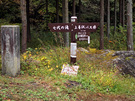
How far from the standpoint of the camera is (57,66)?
741cm

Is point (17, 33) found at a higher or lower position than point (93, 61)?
→ higher

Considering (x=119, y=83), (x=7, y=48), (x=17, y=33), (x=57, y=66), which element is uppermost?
(x=17, y=33)

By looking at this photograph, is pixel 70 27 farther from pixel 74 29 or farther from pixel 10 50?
pixel 10 50

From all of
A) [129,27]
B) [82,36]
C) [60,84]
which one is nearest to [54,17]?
[129,27]

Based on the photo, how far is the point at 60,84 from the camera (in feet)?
19.8

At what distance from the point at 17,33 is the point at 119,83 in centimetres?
380

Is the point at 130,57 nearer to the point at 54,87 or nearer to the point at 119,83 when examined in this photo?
the point at 119,83

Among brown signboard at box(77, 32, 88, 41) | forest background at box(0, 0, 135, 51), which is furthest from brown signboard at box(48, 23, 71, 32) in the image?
forest background at box(0, 0, 135, 51)

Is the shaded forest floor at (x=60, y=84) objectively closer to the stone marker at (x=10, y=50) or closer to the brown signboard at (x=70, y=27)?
the stone marker at (x=10, y=50)

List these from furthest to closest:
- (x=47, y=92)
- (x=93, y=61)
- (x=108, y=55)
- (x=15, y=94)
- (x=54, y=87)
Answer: (x=108, y=55) → (x=93, y=61) → (x=54, y=87) → (x=47, y=92) → (x=15, y=94)

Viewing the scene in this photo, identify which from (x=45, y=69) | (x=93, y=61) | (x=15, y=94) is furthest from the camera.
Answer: (x=93, y=61)

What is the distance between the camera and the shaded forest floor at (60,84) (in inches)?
204

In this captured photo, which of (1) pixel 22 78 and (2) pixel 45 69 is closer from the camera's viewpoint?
(1) pixel 22 78

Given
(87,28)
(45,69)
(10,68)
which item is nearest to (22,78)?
(10,68)
